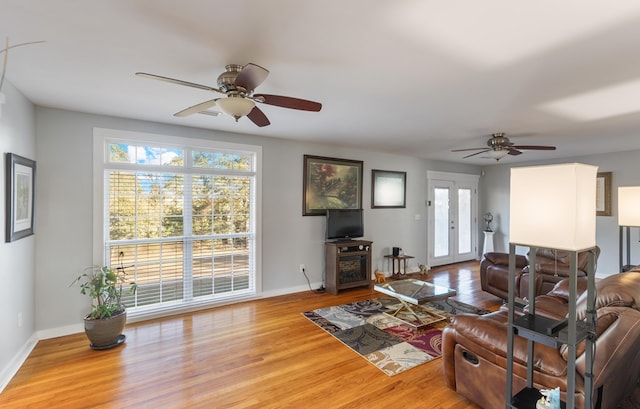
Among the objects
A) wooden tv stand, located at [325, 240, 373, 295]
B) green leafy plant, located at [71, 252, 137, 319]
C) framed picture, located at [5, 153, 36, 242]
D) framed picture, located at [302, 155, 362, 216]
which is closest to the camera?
framed picture, located at [5, 153, 36, 242]

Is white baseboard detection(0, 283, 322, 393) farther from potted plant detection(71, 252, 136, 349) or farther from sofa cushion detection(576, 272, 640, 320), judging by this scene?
sofa cushion detection(576, 272, 640, 320)

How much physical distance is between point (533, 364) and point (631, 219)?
8.92 ft

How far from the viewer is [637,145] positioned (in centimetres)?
507

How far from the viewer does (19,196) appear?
2715 millimetres

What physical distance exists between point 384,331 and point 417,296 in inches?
21.0

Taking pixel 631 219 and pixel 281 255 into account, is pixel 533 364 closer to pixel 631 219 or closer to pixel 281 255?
pixel 631 219

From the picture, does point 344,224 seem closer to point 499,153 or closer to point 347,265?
point 347,265

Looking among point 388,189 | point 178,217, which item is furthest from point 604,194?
point 178,217

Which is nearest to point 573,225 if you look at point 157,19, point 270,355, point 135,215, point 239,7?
point 239,7

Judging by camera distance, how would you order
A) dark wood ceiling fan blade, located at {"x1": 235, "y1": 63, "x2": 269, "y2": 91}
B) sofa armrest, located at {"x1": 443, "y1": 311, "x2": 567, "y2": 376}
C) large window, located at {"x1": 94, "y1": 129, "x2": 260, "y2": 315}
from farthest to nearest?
large window, located at {"x1": 94, "y1": 129, "x2": 260, "y2": 315} → dark wood ceiling fan blade, located at {"x1": 235, "y1": 63, "x2": 269, "y2": 91} → sofa armrest, located at {"x1": 443, "y1": 311, "x2": 567, "y2": 376}

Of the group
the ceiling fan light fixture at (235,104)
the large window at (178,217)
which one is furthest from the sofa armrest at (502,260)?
the ceiling fan light fixture at (235,104)

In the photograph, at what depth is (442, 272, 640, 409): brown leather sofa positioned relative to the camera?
1630 millimetres

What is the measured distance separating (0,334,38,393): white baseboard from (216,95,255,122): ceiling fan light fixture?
268 centimetres

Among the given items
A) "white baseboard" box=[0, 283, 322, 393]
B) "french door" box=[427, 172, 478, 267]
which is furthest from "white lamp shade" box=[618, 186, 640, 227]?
Result: "white baseboard" box=[0, 283, 322, 393]
